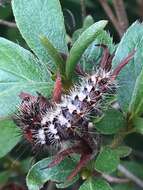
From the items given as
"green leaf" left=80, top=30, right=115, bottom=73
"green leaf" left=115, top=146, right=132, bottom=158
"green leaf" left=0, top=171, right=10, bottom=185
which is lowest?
"green leaf" left=0, top=171, right=10, bottom=185

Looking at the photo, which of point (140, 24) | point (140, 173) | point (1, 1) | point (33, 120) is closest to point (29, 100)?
point (33, 120)

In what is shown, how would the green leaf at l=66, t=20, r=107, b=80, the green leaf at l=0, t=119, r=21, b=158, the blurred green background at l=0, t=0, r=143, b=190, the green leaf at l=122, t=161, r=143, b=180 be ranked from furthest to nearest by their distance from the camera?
the green leaf at l=122, t=161, r=143, b=180 → the blurred green background at l=0, t=0, r=143, b=190 → the green leaf at l=0, t=119, r=21, b=158 → the green leaf at l=66, t=20, r=107, b=80

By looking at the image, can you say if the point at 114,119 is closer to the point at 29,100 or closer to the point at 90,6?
the point at 29,100

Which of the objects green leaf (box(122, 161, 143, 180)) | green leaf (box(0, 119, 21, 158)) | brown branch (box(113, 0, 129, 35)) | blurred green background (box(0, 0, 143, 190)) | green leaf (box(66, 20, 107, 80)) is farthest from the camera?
green leaf (box(122, 161, 143, 180))

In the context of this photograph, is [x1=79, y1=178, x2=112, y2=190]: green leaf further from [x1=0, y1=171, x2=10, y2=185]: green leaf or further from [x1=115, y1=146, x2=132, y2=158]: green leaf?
[x1=0, y1=171, x2=10, y2=185]: green leaf

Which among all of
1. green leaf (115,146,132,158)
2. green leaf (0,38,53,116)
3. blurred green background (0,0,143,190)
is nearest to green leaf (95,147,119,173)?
green leaf (115,146,132,158)

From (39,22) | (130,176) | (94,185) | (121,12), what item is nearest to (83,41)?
(39,22)

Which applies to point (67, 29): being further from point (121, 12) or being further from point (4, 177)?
point (4, 177)
